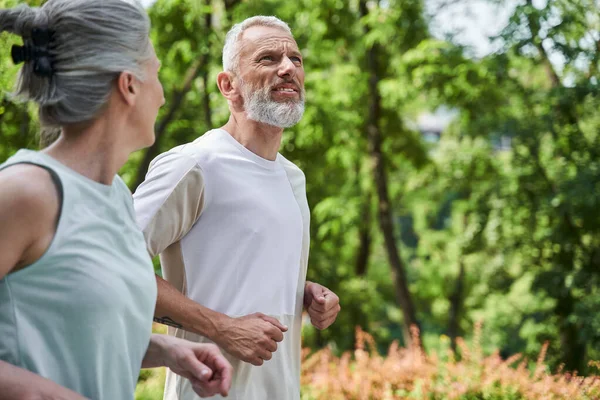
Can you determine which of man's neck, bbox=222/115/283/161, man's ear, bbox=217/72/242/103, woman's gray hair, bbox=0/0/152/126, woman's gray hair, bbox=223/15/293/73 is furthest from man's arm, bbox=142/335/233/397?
woman's gray hair, bbox=223/15/293/73

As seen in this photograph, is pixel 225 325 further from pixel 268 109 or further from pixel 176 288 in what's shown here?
pixel 268 109

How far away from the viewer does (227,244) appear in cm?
257

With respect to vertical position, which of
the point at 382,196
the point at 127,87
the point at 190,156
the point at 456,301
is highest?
the point at 127,87

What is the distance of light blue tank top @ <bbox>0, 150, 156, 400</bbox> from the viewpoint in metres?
1.39

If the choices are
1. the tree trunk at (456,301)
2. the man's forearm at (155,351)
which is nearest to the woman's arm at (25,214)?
the man's forearm at (155,351)

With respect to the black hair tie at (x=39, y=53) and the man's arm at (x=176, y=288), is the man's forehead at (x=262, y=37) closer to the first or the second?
the man's arm at (x=176, y=288)

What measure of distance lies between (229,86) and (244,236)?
696 millimetres

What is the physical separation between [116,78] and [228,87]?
4.63 ft

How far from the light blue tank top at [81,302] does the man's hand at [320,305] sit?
1.18 meters

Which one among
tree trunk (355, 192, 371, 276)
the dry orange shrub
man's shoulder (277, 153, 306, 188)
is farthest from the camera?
tree trunk (355, 192, 371, 276)

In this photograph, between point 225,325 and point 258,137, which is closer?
point 225,325

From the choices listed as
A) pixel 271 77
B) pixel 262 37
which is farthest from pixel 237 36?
pixel 271 77

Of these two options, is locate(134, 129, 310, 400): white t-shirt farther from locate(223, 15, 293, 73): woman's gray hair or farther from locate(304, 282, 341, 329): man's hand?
locate(223, 15, 293, 73): woman's gray hair

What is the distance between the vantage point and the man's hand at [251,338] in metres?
2.36
